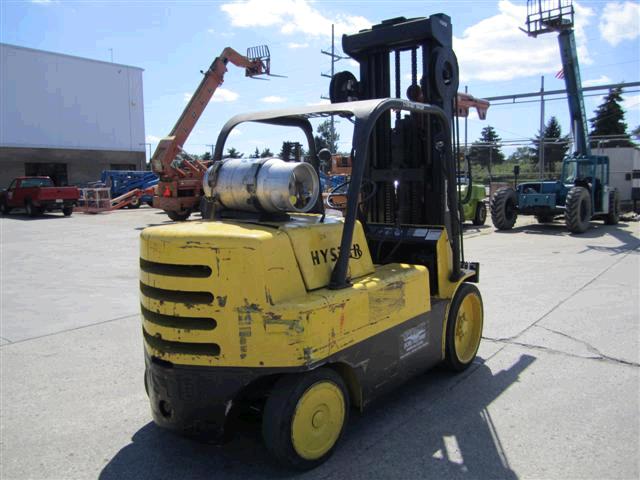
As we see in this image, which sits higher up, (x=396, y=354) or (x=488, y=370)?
(x=396, y=354)

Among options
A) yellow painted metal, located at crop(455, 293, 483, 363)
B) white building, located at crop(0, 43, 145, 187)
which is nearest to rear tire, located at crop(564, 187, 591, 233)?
yellow painted metal, located at crop(455, 293, 483, 363)

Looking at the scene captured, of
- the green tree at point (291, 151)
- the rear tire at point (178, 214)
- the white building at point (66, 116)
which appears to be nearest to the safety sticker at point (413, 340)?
the green tree at point (291, 151)

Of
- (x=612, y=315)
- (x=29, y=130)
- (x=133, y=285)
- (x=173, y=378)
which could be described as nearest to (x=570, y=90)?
(x=612, y=315)

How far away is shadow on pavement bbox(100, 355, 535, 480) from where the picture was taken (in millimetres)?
3254

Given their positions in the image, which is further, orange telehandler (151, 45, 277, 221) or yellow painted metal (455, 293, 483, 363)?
orange telehandler (151, 45, 277, 221)

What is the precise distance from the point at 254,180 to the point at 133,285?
6291mm

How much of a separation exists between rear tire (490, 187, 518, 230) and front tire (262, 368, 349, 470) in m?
14.5

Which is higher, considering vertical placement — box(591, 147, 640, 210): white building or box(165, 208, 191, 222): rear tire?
box(591, 147, 640, 210): white building

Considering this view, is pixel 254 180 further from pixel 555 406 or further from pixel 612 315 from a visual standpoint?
pixel 612 315

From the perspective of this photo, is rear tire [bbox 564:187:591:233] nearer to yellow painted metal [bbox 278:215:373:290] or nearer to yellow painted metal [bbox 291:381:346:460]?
yellow painted metal [bbox 278:215:373:290]

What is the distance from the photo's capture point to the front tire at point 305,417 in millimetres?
3047

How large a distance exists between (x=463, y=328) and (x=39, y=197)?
23585 millimetres

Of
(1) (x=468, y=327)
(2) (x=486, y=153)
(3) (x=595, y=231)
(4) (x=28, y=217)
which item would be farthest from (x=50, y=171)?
(1) (x=468, y=327)

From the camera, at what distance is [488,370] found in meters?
4.91
